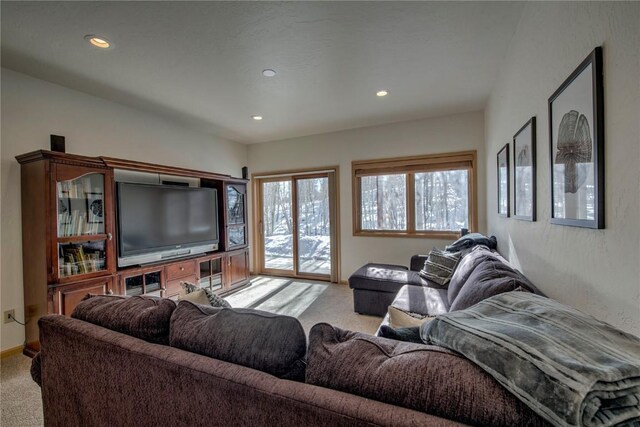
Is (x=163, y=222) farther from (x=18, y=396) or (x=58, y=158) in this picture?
(x=18, y=396)

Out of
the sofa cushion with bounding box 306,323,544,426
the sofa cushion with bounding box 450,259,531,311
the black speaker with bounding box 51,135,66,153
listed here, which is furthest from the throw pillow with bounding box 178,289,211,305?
the black speaker with bounding box 51,135,66,153

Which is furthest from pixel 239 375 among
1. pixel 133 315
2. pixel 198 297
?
pixel 198 297

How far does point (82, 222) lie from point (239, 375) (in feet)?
8.99

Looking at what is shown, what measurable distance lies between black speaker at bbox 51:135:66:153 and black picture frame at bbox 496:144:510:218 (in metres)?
4.01

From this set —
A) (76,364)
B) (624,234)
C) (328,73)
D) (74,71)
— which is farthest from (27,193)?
(624,234)

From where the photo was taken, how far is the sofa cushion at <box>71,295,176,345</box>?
1.11 meters

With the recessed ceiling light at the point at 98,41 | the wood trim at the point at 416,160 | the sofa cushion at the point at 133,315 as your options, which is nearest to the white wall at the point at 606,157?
the sofa cushion at the point at 133,315

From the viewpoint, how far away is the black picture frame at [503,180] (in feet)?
7.88

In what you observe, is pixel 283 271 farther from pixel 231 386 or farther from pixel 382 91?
pixel 231 386

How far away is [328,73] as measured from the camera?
2627 mm

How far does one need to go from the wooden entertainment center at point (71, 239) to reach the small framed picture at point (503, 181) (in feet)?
11.7

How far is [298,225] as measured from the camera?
16.6ft

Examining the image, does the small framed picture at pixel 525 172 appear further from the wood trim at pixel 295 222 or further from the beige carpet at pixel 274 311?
the wood trim at pixel 295 222

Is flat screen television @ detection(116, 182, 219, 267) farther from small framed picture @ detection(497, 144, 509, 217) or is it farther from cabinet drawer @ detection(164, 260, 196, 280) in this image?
small framed picture @ detection(497, 144, 509, 217)
